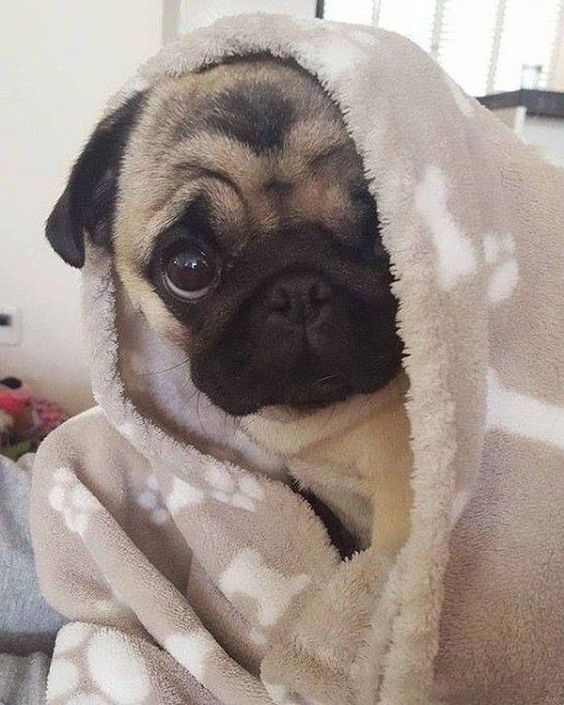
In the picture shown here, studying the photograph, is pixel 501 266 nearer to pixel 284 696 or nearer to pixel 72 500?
pixel 284 696

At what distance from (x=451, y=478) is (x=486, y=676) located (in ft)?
0.59

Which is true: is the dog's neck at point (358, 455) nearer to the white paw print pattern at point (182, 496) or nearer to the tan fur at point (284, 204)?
the tan fur at point (284, 204)

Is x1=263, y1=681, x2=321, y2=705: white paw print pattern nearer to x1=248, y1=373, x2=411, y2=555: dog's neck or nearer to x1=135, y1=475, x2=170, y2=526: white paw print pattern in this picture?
x1=248, y1=373, x2=411, y2=555: dog's neck

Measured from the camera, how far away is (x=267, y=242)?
0.81 metres

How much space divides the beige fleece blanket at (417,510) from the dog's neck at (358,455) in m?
0.06

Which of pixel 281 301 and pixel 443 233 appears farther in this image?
pixel 281 301

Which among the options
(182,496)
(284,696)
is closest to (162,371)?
(182,496)

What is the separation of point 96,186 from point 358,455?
19.3 inches

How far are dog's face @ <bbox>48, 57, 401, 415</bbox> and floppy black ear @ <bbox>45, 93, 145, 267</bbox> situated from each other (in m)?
0.01

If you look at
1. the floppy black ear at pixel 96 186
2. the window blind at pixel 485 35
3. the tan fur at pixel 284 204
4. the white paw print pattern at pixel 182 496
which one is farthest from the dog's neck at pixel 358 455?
the window blind at pixel 485 35

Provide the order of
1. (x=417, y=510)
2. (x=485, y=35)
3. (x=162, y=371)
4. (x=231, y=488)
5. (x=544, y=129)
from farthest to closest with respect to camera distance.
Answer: (x=485, y=35)
(x=544, y=129)
(x=162, y=371)
(x=231, y=488)
(x=417, y=510)

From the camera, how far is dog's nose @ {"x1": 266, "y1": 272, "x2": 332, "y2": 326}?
30.0 inches

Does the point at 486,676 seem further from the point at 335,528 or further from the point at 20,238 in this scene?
the point at 20,238

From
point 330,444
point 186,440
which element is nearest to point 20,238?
point 186,440
